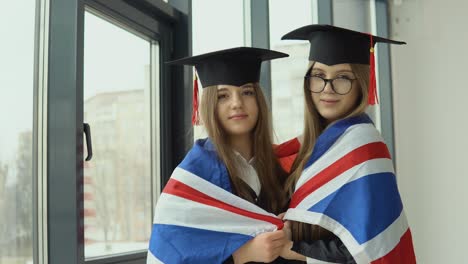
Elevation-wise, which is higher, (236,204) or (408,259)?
(236,204)

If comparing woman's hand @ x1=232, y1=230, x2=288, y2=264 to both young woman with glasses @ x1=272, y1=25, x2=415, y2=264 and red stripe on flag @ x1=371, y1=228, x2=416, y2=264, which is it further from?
red stripe on flag @ x1=371, y1=228, x2=416, y2=264

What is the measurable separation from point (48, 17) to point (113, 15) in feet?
1.25

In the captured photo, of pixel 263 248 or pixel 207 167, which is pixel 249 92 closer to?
pixel 207 167

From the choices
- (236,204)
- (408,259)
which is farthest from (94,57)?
(408,259)

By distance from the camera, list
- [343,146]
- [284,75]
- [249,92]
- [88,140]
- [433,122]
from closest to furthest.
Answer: [343,146] → [249,92] → [88,140] → [284,75] → [433,122]

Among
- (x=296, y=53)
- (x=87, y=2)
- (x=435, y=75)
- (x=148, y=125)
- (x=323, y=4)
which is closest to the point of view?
(x=87, y=2)

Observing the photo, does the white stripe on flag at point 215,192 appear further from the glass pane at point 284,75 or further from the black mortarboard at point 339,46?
the glass pane at point 284,75

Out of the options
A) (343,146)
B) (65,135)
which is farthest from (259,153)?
(65,135)

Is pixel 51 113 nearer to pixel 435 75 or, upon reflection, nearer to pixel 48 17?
pixel 48 17

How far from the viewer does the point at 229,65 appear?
1783mm

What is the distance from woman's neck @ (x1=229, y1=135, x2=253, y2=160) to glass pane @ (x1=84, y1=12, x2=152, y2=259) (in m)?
0.59

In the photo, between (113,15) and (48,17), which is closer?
(48,17)

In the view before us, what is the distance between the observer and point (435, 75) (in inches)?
198

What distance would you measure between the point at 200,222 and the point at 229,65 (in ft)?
1.63
